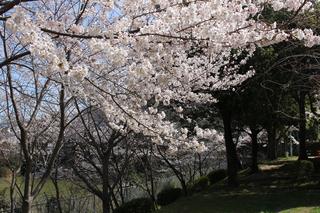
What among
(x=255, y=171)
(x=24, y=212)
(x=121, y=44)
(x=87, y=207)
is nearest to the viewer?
(x=121, y=44)

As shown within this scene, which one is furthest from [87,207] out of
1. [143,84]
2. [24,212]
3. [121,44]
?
[121,44]

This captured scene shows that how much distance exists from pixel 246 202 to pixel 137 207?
3281 millimetres

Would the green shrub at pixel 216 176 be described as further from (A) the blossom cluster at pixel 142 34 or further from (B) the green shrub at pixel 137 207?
(A) the blossom cluster at pixel 142 34

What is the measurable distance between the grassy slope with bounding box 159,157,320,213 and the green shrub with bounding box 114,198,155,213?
29.3 inches

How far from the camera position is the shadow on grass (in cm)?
1244

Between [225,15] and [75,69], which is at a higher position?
[225,15]

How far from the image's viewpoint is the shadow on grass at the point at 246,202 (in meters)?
12.4

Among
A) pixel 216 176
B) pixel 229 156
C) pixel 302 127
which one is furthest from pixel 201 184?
pixel 302 127

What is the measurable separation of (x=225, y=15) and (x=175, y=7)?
486 mm

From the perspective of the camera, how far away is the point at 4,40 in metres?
7.91

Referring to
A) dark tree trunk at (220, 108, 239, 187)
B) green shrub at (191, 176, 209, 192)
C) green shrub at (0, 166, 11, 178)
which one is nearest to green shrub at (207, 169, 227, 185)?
green shrub at (191, 176, 209, 192)

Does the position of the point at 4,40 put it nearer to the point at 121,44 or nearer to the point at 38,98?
the point at 38,98

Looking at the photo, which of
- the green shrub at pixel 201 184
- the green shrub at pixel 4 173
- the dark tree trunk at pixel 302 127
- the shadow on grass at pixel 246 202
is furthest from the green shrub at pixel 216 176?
the green shrub at pixel 4 173

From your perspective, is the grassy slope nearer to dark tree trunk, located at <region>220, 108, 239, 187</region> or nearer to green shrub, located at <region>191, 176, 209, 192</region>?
dark tree trunk, located at <region>220, 108, 239, 187</region>
